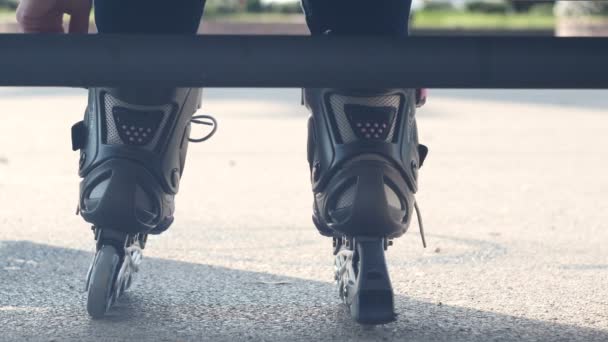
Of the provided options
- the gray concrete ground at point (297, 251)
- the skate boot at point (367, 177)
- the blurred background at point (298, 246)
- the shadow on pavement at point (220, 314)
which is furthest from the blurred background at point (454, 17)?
the skate boot at point (367, 177)

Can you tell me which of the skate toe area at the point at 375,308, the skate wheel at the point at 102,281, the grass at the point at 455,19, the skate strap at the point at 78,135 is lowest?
the grass at the point at 455,19

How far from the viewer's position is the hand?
1.95m

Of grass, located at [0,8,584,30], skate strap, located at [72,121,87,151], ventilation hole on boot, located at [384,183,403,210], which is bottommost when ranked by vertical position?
grass, located at [0,8,584,30]

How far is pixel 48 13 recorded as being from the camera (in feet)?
6.40

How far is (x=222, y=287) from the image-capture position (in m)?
2.53

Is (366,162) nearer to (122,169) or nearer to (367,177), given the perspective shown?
(367,177)

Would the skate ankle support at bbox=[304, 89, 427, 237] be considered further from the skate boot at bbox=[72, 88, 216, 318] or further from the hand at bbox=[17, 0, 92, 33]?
the hand at bbox=[17, 0, 92, 33]

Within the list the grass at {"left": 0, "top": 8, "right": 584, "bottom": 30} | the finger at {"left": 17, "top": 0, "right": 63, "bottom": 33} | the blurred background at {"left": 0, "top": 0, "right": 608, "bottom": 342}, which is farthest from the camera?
the grass at {"left": 0, "top": 8, "right": 584, "bottom": 30}

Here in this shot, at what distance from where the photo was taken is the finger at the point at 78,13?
1989 millimetres

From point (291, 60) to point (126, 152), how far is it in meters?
0.53

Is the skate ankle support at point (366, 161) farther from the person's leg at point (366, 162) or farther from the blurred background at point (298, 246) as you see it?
the blurred background at point (298, 246)

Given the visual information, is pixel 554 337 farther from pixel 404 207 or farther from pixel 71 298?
pixel 71 298

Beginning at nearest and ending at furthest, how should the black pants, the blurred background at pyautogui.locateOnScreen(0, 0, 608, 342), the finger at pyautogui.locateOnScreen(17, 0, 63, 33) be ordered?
the finger at pyautogui.locateOnScreen(17, 0, 63, 33), the black pants, the blurred background at pyautogui.locateOnScreen(0, 0, 608, 342)

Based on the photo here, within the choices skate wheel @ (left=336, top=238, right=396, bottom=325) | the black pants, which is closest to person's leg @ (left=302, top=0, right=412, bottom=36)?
the black pants
